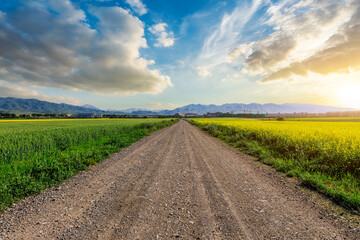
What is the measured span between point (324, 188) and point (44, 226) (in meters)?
8.25

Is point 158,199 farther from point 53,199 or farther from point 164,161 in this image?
Answer: point 164,161

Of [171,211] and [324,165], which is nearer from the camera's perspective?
[171,211]

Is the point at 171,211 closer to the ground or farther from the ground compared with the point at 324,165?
closer to the ground

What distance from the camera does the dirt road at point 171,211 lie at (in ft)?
10.9

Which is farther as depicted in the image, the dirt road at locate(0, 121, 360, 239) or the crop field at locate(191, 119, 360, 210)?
the crop field at locate(191, 119, 360, 210)

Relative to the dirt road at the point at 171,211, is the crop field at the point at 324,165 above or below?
above

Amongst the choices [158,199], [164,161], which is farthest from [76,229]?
[164,161]

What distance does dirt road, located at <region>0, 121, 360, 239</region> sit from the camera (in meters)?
3.31

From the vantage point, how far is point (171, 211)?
4.10 m

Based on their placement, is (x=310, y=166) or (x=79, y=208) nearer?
(x=79, y=208)

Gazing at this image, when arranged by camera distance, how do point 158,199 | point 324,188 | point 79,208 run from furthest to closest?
point 324,188 → point 158,199 → point 79,208

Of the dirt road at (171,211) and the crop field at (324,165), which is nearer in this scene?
the dirt road at (171,211)

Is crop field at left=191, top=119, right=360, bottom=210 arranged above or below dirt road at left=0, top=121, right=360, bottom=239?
above

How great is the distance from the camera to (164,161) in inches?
357
